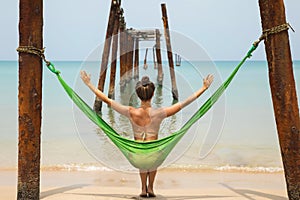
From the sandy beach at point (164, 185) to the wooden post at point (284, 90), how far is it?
626 millimetres

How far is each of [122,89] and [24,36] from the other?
1118 centimetres

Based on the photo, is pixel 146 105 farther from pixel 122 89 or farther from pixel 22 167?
pixel 122 89

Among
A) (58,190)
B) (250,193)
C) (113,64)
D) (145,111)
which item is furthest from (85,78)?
(113,64)

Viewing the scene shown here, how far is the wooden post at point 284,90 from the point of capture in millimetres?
2674

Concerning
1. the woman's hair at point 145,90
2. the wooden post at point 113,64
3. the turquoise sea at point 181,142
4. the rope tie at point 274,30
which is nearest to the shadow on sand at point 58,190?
the turquoise sea at point 181,142

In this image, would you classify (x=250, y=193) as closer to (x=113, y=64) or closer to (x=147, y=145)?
(x=147, y=145)

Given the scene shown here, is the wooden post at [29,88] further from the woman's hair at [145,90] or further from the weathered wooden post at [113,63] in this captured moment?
the weathered wooden post at [113,63]

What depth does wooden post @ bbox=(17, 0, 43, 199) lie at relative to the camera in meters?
2.79

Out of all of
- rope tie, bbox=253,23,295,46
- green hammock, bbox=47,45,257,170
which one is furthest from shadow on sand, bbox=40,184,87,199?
rope tie, bbox=253,23,295,46

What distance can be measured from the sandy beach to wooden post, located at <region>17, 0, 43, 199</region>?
48cm

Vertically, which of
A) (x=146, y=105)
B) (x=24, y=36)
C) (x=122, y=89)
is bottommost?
(x=146, y=105)

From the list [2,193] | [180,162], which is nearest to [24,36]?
[2,193]

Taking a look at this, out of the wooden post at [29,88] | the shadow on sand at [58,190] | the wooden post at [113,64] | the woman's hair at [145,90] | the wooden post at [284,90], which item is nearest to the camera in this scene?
the wooden post at [284,90]

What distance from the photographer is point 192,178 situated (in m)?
4.30
